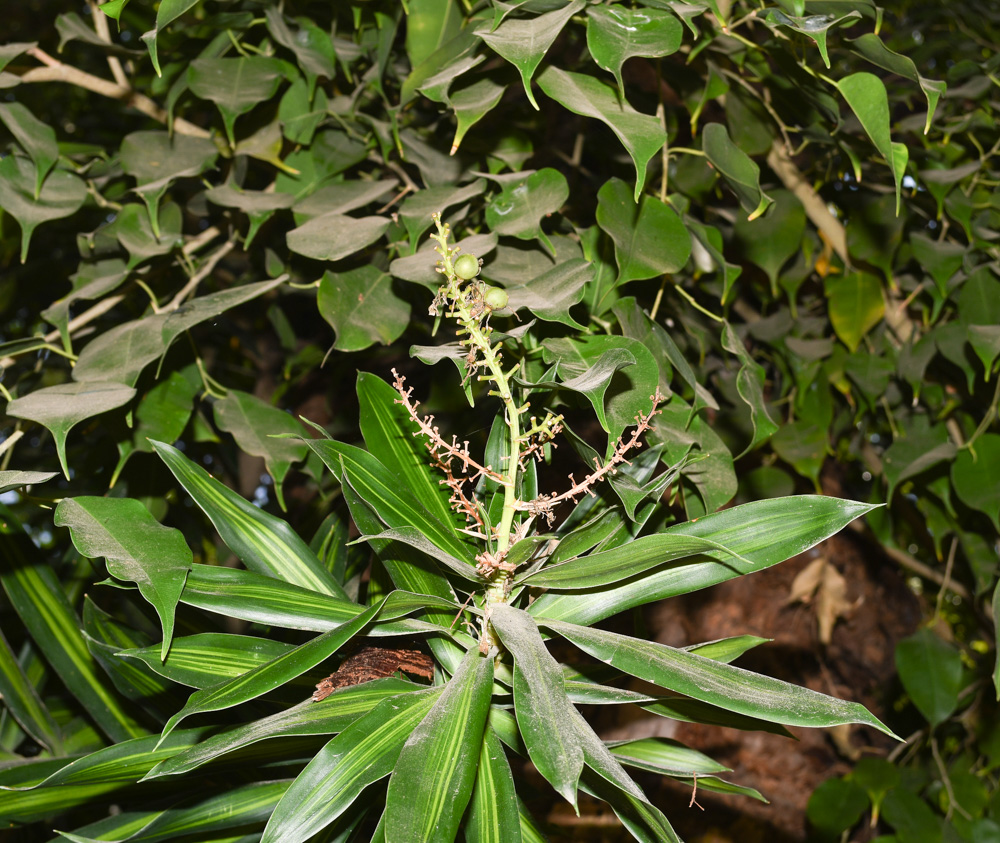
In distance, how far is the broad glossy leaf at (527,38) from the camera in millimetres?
515

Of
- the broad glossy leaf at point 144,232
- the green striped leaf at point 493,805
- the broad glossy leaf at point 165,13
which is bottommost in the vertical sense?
the green striped leaf at point 493,805

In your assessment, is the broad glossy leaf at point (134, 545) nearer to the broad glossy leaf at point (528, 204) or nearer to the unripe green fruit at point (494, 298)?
the unripe green fruit at point (494, 298)

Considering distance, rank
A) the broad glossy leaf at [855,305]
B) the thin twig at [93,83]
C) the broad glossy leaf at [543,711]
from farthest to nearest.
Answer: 1. the broad glossy leaf at [855,305]
2. the thin twig at [93,83]
3. the broad glossy leaf at [543,711]

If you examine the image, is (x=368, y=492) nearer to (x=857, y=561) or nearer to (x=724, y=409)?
(x=724, y=409)

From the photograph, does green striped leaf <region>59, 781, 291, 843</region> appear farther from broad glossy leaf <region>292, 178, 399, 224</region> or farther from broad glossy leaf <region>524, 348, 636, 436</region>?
broad glossy leaf <region>292, 178, 399, 224</region>

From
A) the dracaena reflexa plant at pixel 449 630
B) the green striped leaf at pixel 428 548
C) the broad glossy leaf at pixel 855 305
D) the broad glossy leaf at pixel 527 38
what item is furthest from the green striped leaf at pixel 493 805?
the broad glossy leaf at pixel 855 305

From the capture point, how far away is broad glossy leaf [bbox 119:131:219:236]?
791 millimetres

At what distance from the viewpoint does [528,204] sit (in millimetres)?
667

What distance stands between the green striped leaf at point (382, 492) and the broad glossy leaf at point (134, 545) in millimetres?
118

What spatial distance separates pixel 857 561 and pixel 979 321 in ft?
1.75

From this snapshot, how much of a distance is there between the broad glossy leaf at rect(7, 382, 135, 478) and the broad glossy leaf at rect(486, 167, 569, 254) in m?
0.35

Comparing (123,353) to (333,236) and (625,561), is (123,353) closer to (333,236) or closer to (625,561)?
(333,236)

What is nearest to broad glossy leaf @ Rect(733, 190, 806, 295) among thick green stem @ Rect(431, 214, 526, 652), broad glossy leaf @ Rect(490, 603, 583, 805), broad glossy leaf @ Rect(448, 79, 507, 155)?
broad glossy leaf @ Rect(448, 79, 507, 155)

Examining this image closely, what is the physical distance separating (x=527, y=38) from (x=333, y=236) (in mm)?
252
